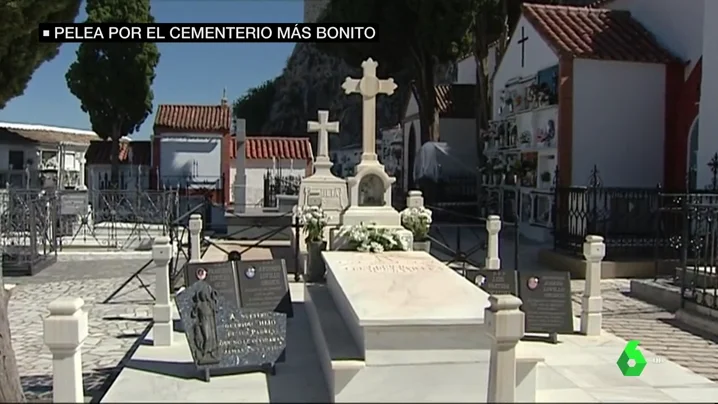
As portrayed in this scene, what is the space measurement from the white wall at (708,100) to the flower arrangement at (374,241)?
8.30 meters

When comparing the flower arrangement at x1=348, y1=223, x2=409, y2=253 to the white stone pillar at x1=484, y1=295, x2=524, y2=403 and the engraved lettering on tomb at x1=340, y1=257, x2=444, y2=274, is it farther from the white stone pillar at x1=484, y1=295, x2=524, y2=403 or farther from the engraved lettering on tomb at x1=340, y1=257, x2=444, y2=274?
the white stone pillar at x1=484, y1=295, x2=524, y2=403

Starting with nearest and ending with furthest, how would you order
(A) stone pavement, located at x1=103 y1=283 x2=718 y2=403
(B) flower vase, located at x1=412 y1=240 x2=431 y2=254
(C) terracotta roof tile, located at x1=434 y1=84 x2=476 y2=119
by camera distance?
(A) stone pavement, located at x1=103 y1=283 x2=718 y2=403
(B) flower vase, located at x1=412 y1=240 x2=431 y2=254
(C) terracotta roof tile, located at x1=434 y1=84 x2=476 y2=119

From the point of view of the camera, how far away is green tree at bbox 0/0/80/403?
5180 millimetres

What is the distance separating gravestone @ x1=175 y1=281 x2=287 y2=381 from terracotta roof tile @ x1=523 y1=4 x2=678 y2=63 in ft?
42.3

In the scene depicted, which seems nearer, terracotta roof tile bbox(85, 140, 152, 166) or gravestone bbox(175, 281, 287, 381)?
gravestone bbox(175, 281, 287, 381)

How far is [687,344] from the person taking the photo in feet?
26.2

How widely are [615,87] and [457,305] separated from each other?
42.3 ft

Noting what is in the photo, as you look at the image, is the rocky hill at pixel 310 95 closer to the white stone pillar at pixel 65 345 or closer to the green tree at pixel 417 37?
the green tree at pixel 417 37

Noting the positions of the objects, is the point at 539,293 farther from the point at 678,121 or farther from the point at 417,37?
the point at 417,37

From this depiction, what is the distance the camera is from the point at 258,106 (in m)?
69.8

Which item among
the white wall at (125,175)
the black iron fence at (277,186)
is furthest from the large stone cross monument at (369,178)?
the white wall at (125,175)

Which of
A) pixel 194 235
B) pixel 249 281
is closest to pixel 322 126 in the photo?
pixel 194 235

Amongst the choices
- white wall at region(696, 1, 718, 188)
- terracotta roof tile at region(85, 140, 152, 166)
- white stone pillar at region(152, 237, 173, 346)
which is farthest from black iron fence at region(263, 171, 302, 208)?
white stone pillar at region(152, 237, 173, 346)

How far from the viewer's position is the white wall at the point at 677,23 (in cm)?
1617
